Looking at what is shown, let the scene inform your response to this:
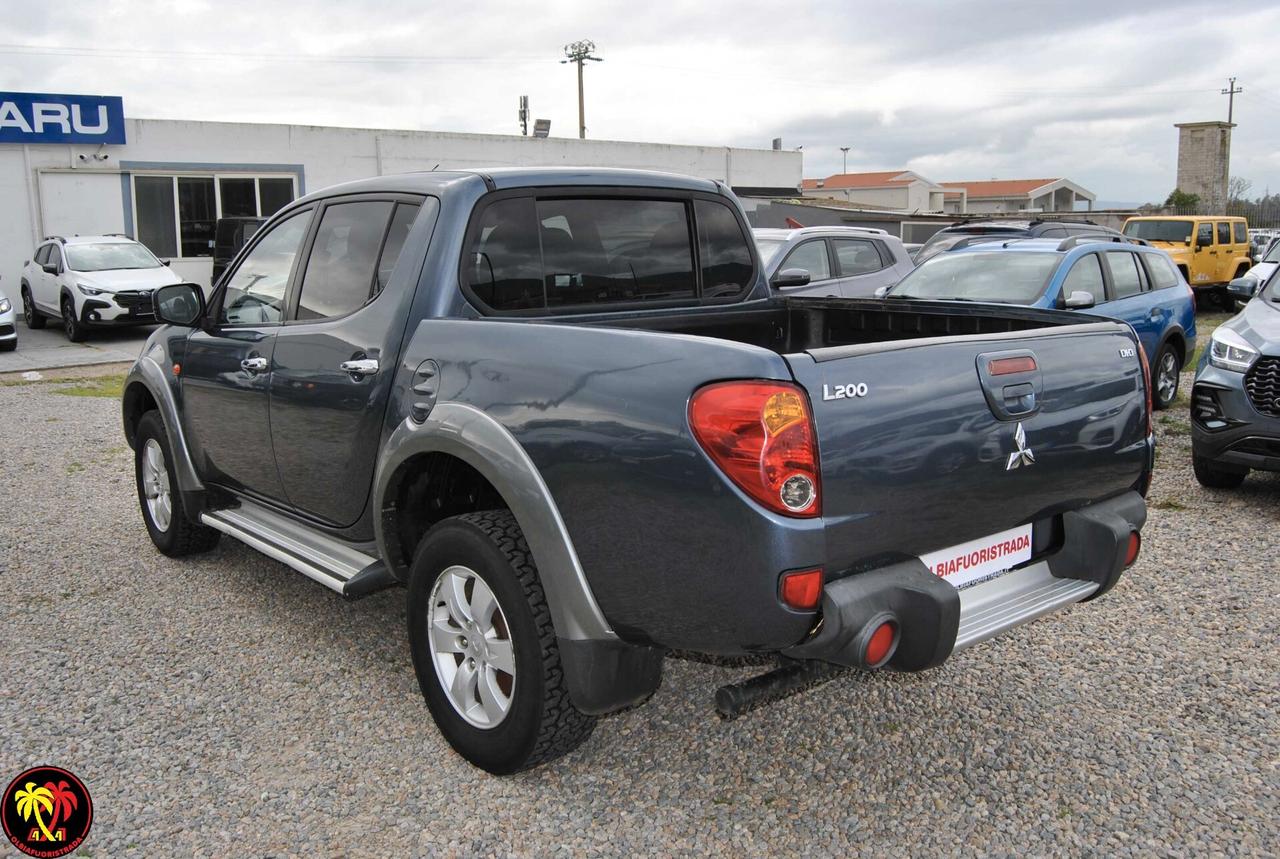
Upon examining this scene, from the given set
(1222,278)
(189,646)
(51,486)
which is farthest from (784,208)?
(189,646)

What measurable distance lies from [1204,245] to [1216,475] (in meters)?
16.8

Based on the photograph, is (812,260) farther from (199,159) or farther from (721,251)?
(199,159)

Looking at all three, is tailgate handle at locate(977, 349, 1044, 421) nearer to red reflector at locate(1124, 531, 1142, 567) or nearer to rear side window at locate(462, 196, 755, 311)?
red reflector at locate(1124, 531, 1142, 567)

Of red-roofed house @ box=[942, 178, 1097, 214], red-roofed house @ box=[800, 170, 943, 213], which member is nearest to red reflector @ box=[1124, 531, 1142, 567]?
red-roofed house @ box=[800, 170, 943, 213]

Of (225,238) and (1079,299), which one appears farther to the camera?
(225,238)

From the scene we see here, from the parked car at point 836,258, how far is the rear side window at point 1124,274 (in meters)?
2.25

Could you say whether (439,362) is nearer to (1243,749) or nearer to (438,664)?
(438,664)

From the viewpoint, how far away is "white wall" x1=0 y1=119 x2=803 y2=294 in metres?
21.4

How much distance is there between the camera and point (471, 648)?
321 centimetres

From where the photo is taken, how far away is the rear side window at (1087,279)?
888 centimetres

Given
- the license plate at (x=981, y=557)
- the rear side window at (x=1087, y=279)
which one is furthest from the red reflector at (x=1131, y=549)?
the rear side window at (x=1087, y=279)

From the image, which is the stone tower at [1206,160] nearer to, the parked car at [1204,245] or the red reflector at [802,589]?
the parked car at [1204,245]

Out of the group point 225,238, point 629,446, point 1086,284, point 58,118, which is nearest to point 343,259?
point 629,446

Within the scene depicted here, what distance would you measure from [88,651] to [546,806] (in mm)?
2298
